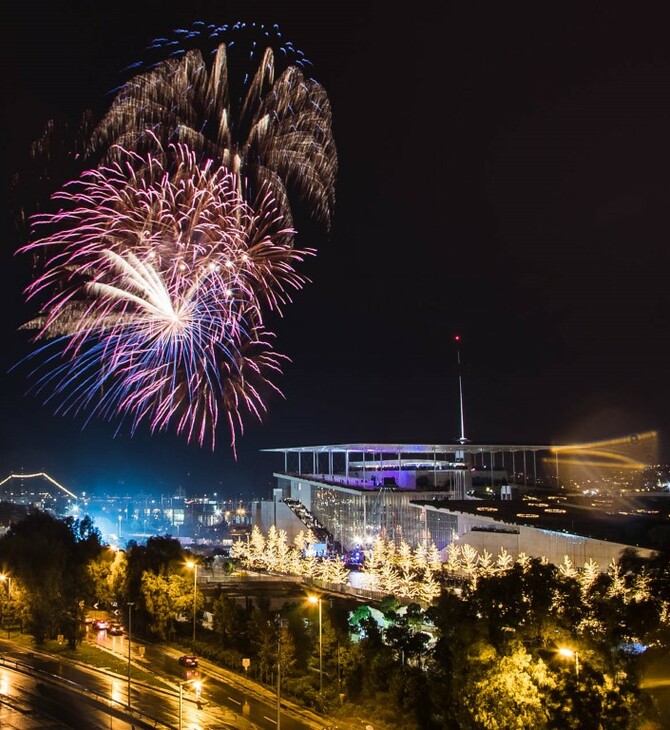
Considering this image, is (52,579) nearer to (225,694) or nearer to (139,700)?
(139,700)

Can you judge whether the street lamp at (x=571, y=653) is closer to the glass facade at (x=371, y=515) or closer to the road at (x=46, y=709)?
the road at (x=46, y=709)

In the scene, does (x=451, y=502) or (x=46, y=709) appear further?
(x=451, y=502)

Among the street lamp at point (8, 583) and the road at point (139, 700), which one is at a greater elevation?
the street lamp at point (8, 583)

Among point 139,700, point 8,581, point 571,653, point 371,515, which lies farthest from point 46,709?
point 371,515

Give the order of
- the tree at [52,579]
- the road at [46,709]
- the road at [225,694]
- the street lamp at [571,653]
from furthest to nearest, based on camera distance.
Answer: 1. the tree at [52,579]
2. the road at [225,694]
3. the road at [46,709]
4. the street lamp at [571,653]


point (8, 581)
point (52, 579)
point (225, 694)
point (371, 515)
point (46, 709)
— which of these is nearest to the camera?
point (46, 709)

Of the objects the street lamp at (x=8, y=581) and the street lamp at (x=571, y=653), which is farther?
the street lamp at (x=8, y=581)

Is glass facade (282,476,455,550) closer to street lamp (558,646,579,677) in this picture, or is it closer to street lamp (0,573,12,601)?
street lamp (0,573,12,601)

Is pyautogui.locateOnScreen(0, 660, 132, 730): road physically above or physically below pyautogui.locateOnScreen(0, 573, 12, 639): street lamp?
below

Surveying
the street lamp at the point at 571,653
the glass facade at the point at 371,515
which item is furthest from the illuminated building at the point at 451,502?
the street lamp at the point at 571,653

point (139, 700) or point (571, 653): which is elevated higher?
point (571, 653)

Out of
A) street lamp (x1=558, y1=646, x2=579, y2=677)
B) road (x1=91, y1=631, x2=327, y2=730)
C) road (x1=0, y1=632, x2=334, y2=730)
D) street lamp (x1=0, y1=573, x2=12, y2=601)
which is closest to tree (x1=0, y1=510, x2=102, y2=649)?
street lamp (x1=0, y1=573, x2=12, y2=601)

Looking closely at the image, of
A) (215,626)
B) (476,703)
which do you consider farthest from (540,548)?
(476,703)
